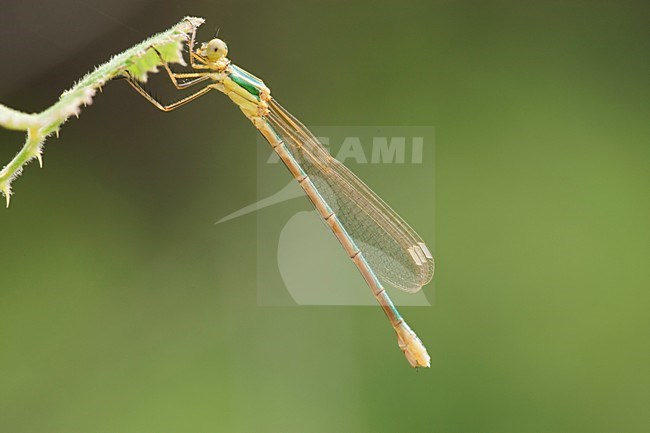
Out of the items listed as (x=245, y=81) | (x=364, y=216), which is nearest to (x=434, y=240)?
(x=364, y=216)

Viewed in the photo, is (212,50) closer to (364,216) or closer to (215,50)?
(215,50)

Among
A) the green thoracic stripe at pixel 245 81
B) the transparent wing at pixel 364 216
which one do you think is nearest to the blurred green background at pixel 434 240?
the transparent wing at pixel 364 216

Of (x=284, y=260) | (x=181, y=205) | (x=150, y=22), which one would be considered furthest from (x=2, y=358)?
(x=150, y=22)

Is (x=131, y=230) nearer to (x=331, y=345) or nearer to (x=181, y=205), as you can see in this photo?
(x=181, y=205)

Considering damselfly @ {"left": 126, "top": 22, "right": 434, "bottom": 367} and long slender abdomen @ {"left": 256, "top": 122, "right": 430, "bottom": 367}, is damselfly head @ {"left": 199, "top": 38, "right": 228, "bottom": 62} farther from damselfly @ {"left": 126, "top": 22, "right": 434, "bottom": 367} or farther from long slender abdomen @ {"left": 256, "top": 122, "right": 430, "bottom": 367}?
long slender abdomen @ {"left": 256, "top": 122, "right": 430, "bottom": 367}

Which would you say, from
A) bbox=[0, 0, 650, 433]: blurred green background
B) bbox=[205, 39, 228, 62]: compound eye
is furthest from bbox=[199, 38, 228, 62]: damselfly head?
bbox=[0, 0, 650, 433]: blurred green background

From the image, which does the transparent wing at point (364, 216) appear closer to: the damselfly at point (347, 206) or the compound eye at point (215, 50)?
the damselfly at point (347, 206)
